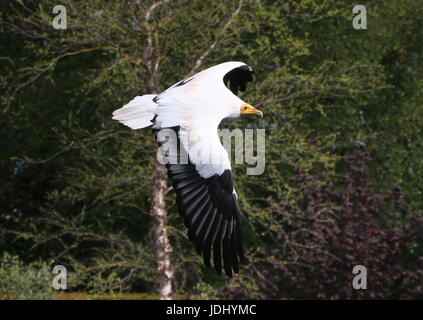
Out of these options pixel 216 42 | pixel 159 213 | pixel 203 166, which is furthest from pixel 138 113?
pixel 216 42

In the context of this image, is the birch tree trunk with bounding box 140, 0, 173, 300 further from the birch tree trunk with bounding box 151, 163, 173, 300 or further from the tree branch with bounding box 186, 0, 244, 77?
the tree branch with bounding box 186, 0, 244, 77

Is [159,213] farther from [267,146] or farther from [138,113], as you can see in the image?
[138,113]

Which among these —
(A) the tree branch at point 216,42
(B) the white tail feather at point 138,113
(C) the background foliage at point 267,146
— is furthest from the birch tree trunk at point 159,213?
(B) the white tail feather at point 138,113

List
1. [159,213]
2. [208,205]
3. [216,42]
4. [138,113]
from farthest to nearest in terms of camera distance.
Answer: [216,42] → [159,213] → [138,113] → [208,205]

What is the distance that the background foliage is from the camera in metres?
10.5

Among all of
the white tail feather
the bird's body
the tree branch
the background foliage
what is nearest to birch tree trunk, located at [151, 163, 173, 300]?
the background foliage

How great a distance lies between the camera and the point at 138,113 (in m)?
7.15

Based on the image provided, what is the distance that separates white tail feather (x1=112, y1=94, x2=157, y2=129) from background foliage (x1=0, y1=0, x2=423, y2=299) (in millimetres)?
2832

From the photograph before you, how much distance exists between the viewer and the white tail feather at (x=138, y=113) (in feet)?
23.0

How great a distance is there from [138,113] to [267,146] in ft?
11.9

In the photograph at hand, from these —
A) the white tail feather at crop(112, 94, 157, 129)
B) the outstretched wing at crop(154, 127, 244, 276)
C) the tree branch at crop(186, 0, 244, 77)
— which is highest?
the tree branch at crop(186, 0, 244, 77)

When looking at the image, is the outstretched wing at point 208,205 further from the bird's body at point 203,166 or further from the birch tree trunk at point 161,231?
the birch tree trunk at point 161,231

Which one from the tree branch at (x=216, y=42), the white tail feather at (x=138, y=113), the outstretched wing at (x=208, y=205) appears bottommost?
the outstretched wing at (x=208, y=205)

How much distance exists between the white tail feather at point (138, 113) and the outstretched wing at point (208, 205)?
69 centimetres
